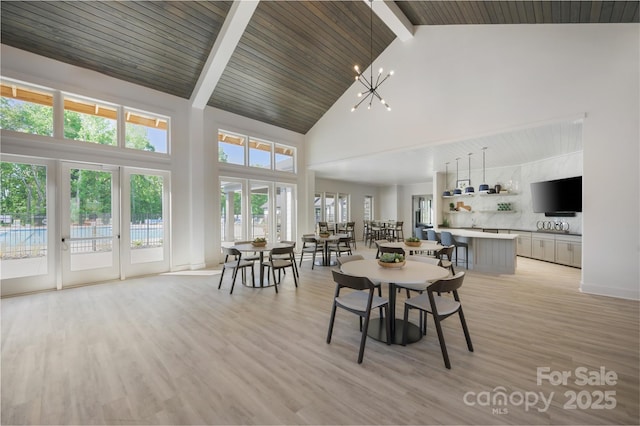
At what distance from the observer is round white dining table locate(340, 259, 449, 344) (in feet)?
7.89

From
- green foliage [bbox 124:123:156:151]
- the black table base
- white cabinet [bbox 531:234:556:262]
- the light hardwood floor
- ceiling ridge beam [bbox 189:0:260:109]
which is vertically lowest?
the light hardwood floor

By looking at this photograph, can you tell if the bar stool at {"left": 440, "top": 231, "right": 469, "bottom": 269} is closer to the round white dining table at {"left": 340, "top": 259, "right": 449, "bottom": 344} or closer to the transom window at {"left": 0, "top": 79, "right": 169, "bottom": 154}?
the round white dining table at {"left": 340, "top": 259, "right": 449, "bottom": 344}

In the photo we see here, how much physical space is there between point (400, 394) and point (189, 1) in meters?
5.87

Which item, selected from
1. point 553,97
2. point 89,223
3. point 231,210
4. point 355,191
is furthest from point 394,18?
point 355,191

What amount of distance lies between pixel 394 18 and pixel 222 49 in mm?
3414

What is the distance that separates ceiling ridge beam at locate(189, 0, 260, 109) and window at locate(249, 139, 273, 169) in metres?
1.68

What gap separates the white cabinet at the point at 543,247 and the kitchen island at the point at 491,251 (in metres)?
1.78

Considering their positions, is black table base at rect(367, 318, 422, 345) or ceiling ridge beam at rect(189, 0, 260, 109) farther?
ceiling ridge beam at rect(189, 0, 260, 109)

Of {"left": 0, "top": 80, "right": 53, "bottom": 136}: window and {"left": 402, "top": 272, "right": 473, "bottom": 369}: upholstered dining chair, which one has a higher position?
{"left": 0, "top": 80, "right": 53, "bottom": 136}: window

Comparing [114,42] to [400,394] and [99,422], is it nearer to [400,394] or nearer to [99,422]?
[99,422]

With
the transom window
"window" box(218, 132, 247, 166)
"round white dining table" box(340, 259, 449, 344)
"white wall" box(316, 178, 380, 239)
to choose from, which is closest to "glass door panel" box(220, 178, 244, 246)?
"window" box(218, 132, 247, 166)

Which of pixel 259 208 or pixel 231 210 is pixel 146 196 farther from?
pixel 259 208

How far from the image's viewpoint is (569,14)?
4.05 m

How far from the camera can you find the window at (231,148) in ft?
22.4
